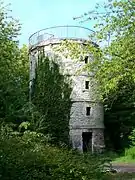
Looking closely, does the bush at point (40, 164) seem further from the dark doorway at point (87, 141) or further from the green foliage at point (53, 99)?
the dark doorway at point (87, 141)

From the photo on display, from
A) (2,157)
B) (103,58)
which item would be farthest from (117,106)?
(2,157)

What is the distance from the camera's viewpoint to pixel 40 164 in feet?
42.5

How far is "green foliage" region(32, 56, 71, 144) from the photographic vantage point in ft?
111

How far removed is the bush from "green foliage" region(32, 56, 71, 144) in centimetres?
1874

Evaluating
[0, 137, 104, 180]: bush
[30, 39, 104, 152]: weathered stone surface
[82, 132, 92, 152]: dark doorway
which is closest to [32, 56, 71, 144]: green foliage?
[30, 39, 104, 152]: weathered stone surface

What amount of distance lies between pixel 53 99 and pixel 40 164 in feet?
70.3

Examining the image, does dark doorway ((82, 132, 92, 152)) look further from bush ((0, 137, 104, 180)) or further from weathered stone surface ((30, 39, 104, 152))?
bush ((0, 137, 104, 180))

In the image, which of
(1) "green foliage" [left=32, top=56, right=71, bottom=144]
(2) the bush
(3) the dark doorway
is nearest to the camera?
(2) the bush

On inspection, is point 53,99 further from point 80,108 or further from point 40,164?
point 40,164

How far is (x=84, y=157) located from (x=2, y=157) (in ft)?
11.5

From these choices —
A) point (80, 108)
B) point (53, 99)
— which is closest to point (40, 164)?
point (53, 99)

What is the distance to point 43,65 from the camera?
120 feet

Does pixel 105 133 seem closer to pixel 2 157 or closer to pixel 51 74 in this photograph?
pixel 51 74

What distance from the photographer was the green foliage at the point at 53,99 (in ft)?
111
